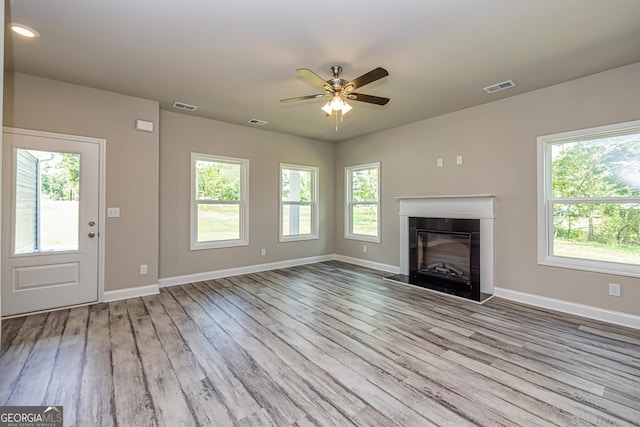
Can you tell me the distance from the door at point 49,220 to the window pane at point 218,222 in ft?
4.88

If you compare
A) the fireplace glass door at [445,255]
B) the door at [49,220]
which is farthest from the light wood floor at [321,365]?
the fireplace glass door at [445,255]

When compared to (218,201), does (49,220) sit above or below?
below

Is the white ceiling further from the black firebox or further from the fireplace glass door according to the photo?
the fireplace glass door

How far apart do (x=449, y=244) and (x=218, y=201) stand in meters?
3.93

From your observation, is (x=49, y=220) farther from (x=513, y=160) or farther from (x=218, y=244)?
(x=513, y=160)

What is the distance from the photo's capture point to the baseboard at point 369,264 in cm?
545

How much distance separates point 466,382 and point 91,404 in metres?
2.60

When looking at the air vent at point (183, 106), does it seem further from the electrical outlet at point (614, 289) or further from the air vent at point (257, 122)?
the electrical outlet at point (614, 289)

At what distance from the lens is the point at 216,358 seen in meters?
2.46

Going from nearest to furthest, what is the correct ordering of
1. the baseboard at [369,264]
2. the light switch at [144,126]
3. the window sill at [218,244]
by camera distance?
the light switch at [144,126]
the window sill at [218,244]
the baseboard at [369,264]

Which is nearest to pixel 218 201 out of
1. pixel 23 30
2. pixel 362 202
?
pixel 362 202

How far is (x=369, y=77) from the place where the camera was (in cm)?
257

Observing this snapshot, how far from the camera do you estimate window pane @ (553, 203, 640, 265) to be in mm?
3104

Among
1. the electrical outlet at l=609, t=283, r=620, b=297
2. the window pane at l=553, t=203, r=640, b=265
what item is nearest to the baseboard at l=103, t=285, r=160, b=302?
the window pane at l=553, t=203, r=640, b=265
